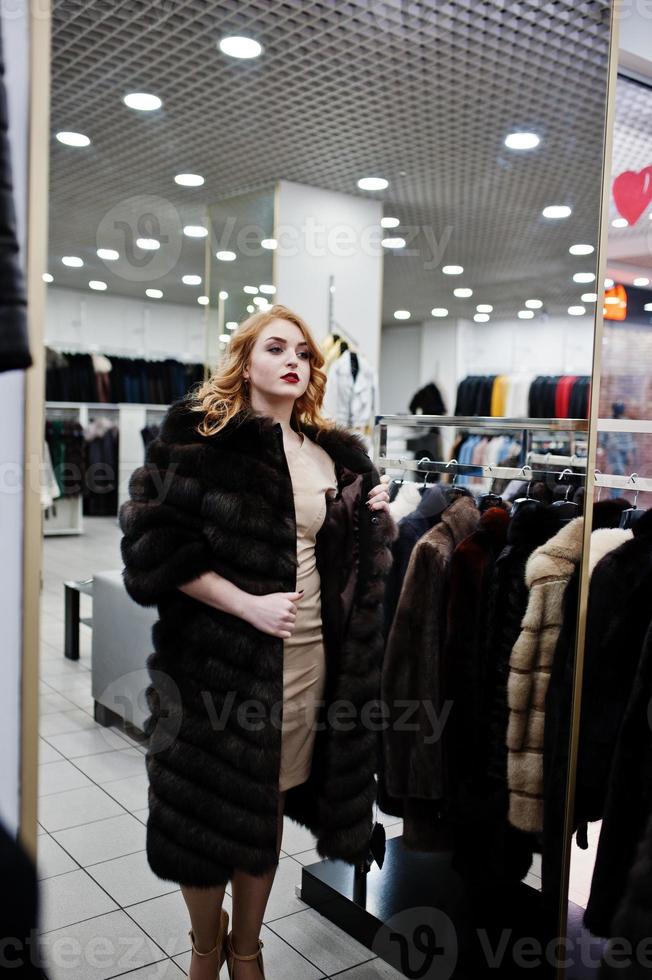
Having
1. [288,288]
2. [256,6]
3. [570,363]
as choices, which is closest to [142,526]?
[256,6]

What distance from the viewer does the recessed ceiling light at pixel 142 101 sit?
11.4 ft

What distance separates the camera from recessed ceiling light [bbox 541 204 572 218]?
17.3ft

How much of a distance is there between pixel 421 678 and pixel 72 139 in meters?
3.40

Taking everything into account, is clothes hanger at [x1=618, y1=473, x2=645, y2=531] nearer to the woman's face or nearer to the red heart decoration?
the red heart decoration

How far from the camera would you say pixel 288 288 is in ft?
14.8

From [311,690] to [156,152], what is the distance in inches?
139

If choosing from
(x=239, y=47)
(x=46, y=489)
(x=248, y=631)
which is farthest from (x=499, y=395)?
(x=46, y=489)

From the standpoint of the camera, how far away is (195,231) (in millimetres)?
5574

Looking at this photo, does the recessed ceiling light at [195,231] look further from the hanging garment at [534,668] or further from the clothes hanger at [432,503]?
the hanging garment at [534,668]

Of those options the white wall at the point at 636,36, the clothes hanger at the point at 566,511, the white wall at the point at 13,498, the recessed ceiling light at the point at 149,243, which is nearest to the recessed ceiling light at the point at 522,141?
the white wall at the point at 636,36

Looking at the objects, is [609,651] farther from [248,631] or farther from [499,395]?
[499,395]

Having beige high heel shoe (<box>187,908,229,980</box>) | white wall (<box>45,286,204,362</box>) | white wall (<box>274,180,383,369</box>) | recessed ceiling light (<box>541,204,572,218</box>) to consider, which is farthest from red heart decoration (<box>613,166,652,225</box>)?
recessed ceiling light (<box>541,204,572,218</box>)

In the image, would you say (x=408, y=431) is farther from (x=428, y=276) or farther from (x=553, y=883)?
(x=553, y=883)

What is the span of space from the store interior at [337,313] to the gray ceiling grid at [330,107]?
2cm
